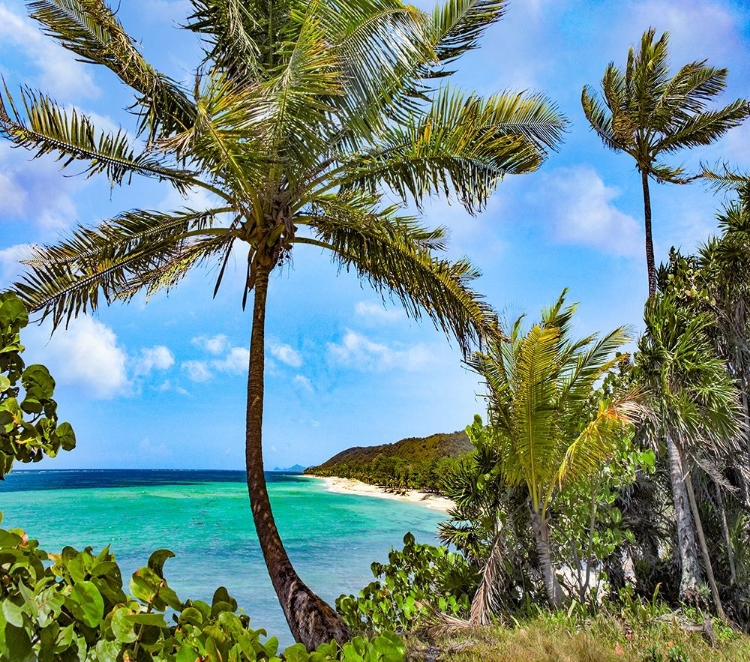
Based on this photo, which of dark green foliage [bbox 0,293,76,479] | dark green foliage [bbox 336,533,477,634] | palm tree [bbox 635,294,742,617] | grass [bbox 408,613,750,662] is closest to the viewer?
dark green foliage [bbox 0,293,76,479]

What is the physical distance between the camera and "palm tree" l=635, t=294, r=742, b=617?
7.61m

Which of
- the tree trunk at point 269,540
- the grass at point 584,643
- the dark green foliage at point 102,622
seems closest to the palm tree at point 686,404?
the grass at point 584,643

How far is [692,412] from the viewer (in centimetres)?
754

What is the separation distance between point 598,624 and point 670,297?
4.77 m

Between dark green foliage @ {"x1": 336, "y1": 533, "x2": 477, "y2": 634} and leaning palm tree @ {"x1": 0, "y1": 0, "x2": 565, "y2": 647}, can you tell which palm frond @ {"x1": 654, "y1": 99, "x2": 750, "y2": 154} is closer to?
leaning palm tree @ {"x1": 0, "y1": 0, "x2": 565, "y2": 647}

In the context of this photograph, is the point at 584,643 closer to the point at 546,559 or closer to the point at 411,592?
the point at 546,559

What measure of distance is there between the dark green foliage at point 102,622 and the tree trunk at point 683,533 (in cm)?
820

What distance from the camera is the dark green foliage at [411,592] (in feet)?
22.0

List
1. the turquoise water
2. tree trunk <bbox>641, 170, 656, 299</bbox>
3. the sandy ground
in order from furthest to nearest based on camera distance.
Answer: the sandy ground → the turquoise water → tree trunk <bbox>641, 170, 656, 299</bbox>

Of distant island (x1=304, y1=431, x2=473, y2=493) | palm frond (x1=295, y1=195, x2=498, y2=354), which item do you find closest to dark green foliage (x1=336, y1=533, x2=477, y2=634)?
palm frond (x1=295, y1=195, x2=498, y2=354)

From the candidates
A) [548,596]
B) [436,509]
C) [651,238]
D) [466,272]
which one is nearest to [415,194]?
[466,272]

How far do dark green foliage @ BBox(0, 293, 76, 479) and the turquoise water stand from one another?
684cm

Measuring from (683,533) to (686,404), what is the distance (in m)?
2.00

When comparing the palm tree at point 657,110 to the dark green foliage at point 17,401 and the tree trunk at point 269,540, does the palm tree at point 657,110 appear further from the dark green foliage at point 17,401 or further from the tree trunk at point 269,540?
the dark green foliage at point 17,401
